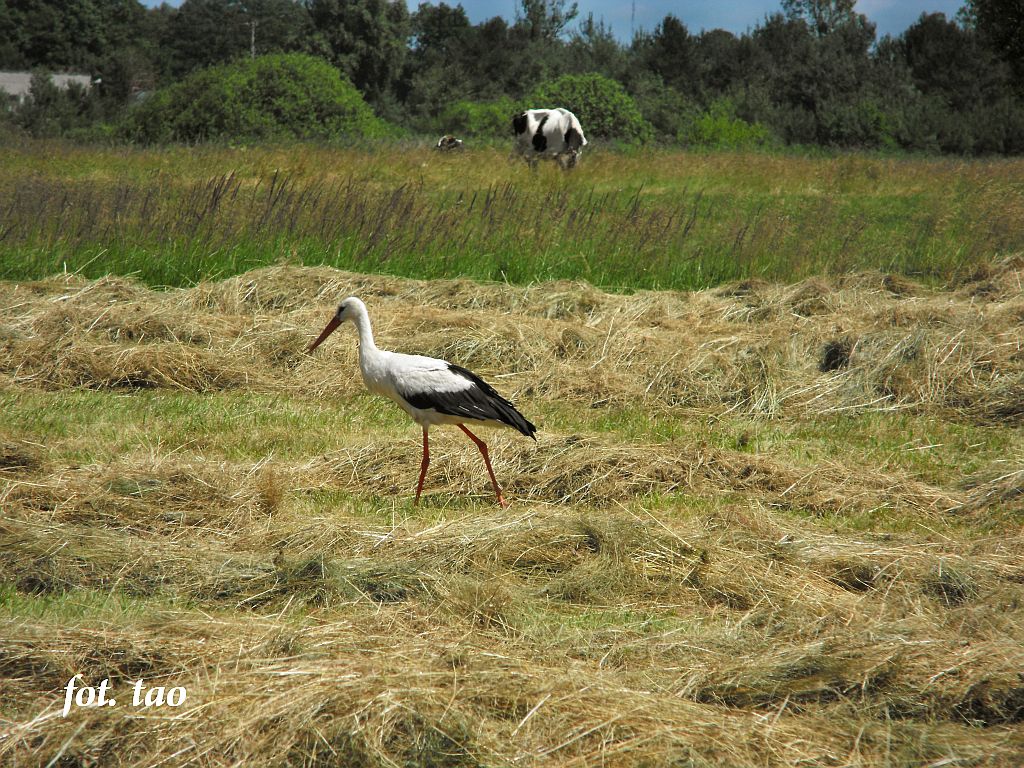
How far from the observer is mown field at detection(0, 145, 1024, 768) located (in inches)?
130

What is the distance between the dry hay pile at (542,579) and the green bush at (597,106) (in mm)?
23897

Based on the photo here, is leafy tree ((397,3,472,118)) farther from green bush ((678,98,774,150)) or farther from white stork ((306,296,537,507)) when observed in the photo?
white stork ((306,296,537,507))

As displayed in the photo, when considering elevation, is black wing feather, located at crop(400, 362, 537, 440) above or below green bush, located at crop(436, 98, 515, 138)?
below

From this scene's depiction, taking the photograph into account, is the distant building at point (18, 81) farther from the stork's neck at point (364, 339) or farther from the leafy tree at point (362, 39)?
the stork's neck at point (364, 339)

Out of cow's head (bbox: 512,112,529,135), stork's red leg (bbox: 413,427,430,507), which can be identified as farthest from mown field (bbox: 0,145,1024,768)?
cow's head (bbox: 512,112,529,135)

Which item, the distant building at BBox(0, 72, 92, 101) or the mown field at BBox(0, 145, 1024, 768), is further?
the distant building at BBox(0, 72, 92, 101)

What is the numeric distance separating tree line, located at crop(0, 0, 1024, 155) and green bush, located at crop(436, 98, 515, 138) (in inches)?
2.9

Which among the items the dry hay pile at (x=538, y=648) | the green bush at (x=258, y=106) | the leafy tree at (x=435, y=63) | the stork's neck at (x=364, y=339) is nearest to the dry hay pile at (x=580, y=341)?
the stork's neck at (x=364, y=339)

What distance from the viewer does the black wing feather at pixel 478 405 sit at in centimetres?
606

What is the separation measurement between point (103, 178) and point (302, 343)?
9769mm

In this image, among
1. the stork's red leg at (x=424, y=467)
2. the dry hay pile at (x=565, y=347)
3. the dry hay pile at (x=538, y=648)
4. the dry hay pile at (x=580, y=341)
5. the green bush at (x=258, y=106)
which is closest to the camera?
the dry hay pile at (x=538, y=648)

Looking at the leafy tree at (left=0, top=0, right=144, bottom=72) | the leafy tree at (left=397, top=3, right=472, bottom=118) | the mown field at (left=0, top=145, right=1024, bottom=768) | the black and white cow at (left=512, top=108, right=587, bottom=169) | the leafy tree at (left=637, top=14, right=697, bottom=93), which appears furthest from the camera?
the leafy tree at (left=0, top=0, right=144, bottom=72)

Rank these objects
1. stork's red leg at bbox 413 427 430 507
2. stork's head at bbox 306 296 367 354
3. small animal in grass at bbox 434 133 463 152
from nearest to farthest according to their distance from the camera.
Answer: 1. stork's red leg at bbox 413 427 430 507
2. stork's head at bbox 306 296 367 354
3. small animal in grass at bbox 434 133 463 152

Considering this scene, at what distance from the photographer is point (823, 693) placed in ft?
11.6
